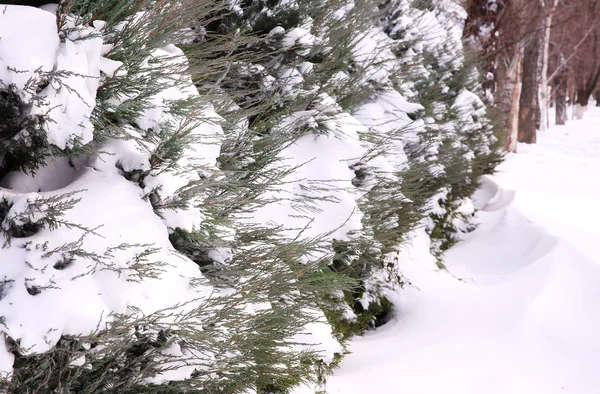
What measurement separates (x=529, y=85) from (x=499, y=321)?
534 inches

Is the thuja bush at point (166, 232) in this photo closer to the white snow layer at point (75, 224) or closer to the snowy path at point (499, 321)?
the white snow layer at point (75, 224)

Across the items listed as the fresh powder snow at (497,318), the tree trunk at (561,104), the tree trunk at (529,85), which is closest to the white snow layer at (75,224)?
the fresh powder snow at (497,318)

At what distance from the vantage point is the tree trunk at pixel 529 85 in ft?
53.5

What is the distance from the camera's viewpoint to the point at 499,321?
5.12 meters

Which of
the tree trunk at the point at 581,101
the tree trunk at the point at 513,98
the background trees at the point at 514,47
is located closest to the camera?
the background trees at the point at 514,47

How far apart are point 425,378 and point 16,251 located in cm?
317

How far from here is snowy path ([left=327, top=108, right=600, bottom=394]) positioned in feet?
13.5

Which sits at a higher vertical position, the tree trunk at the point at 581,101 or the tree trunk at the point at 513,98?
the tree trunk at the point at 513,98

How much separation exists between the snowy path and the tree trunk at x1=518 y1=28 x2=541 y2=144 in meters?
9.10

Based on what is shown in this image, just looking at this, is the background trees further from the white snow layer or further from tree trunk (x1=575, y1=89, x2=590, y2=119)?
the white snow layer

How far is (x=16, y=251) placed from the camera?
1.79 m

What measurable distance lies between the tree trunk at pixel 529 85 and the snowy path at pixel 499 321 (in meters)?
9.10

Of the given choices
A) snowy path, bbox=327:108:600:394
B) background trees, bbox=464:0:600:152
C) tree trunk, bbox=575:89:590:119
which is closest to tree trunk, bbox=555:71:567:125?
tree trunk, bbox=575:89:590:119

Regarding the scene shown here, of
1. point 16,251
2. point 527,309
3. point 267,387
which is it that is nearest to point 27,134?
point 16,251
